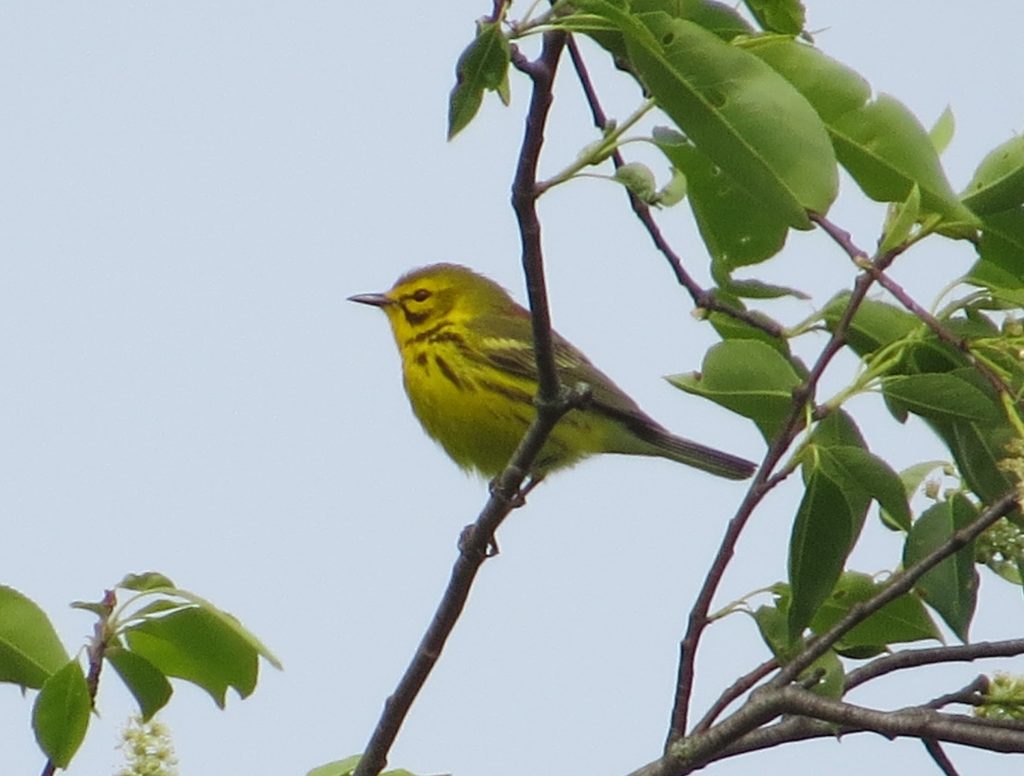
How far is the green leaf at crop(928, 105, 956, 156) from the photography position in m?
2.60

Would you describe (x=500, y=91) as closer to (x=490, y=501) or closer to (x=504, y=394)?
(x=490, y=501)

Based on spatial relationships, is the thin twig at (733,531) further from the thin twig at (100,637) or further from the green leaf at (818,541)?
the thin twig at (100,637)

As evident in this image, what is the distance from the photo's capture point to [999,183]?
2318 mm

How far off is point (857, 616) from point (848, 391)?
0.37 meters

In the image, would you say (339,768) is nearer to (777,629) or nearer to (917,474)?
A: (777,629)

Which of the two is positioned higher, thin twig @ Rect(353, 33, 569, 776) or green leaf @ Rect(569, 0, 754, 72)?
green leaf @ Rect(569, 0, 754, 72)

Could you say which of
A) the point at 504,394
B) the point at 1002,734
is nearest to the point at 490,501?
the point at 1002,734

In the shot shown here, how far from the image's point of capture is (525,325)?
19.2ft

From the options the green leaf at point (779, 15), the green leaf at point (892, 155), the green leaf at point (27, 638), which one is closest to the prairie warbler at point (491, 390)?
the green leaf at point (27, 638)

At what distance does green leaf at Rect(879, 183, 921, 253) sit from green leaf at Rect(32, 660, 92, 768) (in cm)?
131

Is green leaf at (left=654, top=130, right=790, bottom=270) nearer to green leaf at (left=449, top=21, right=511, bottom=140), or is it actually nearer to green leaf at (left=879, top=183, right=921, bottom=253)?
green leaf at (left=879, top=183, right=921, bottom=253)

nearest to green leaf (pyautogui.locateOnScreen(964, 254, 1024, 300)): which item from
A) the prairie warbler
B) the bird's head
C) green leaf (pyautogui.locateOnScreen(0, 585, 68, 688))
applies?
green leaf (pyautogui.locateOnScreen(0, 585, 68, 688))

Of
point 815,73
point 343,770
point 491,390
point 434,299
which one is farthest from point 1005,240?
point 434,299

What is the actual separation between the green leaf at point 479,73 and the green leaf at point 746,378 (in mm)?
753
